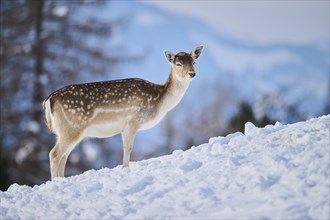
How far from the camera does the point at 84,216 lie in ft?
28.7

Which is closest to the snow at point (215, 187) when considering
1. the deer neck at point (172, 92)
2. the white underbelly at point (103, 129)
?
the white underbelly at point (103, 129)

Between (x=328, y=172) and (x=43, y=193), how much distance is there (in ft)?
12.6

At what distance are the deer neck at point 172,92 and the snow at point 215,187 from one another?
215 centimetres

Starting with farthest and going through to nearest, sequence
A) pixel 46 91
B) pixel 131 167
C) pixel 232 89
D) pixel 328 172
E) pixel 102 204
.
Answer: pixel 232 89
pixel 46 91
pixel 131 167
pixel 102 204
pixel 328 172

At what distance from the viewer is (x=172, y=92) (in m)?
12.9

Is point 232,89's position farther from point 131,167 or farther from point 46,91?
point 131,167

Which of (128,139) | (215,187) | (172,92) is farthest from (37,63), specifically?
(215,187)

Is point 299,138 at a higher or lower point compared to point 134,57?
lower

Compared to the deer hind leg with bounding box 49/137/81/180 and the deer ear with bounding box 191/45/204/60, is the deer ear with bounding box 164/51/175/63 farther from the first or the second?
the deer hind leg with bounding box 49/137/81/180

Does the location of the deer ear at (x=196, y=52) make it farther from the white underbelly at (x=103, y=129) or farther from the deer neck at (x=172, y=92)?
the white underbelly at (x=103, y=129)

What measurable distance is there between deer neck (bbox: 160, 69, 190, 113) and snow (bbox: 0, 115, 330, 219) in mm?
2154

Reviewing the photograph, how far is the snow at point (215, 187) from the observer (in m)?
8.02

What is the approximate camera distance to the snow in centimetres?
802

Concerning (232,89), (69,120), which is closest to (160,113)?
(69,120)
